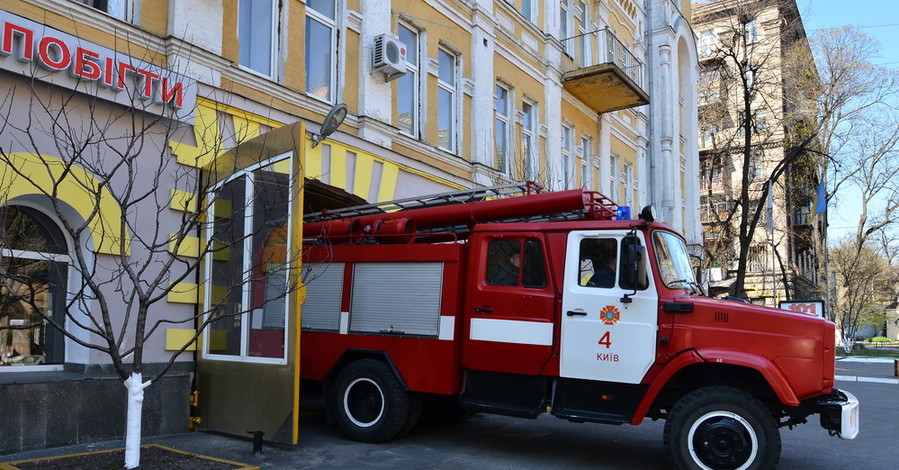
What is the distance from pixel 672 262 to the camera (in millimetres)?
7859

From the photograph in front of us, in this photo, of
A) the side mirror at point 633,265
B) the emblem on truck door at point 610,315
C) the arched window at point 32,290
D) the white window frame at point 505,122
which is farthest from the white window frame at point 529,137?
the arched window at point 32,290

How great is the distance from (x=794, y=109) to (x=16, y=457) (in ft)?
121

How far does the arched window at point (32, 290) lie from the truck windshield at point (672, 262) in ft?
20.5

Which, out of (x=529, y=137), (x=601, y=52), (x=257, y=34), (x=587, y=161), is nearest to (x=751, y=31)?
(x=601, y=52)

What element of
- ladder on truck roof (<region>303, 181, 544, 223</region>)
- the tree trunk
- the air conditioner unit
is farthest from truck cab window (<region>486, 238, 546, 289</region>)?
the air conditioner unit

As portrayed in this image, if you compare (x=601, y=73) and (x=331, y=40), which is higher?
(x=601, y=73)

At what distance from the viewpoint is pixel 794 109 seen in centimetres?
3625

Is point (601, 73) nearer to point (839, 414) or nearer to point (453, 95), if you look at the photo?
point (453, 95)

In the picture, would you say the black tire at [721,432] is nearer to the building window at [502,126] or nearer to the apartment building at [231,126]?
the apartment building at [231,126]

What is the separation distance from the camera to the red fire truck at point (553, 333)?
695 centimetres

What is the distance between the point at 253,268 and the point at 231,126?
107 inches

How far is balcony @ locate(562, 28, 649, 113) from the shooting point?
63.6 feet

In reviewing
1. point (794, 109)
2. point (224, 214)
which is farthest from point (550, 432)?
point (794, 109)

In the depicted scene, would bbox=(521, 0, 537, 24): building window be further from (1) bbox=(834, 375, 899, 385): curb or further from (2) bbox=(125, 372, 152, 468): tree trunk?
(2) bbox=(125, 372, 152, 468): tree trunk
